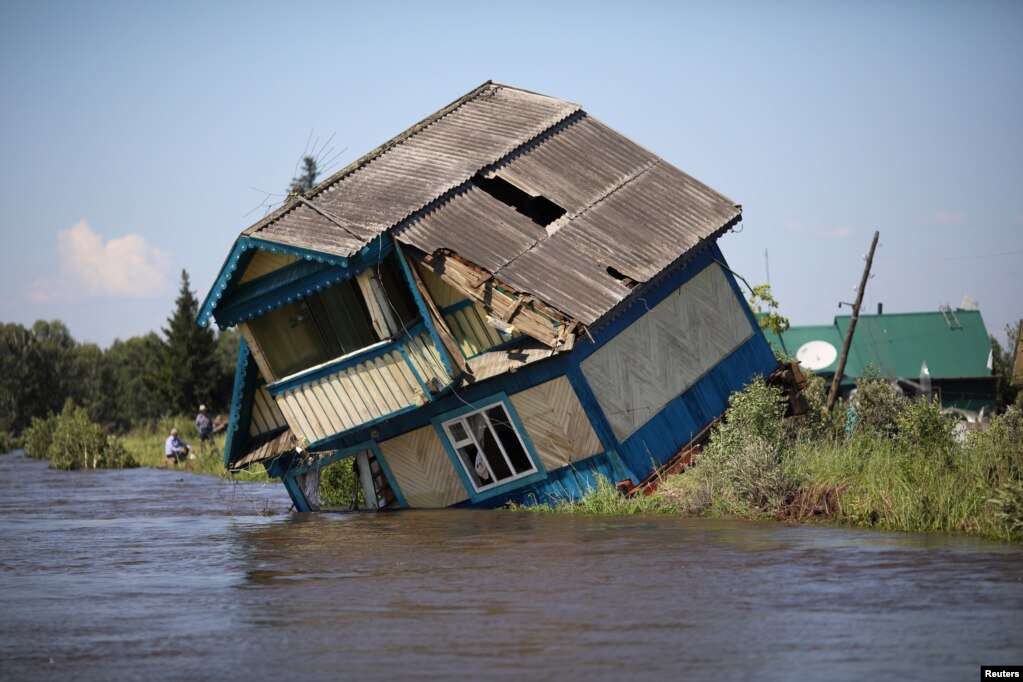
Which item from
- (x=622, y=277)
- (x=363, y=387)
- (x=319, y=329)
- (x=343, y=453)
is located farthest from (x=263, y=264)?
(x=622, y=277)

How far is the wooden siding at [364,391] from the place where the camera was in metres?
19.1

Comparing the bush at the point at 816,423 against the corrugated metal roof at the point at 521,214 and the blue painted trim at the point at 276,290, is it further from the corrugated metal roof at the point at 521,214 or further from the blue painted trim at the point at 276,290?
the blue painted trim at the point at 276,290

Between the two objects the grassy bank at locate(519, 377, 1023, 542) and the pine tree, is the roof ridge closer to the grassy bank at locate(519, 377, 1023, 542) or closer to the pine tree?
the grassy bank at locate(519, 377, 1023, 542)

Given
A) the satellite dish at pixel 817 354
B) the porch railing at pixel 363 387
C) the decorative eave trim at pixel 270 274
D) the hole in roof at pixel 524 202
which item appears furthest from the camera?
the satellite dish at pixel 817 354

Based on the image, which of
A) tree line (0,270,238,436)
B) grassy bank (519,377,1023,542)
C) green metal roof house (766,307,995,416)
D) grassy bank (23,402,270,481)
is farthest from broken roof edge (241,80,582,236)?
tree line (0,270,238,436)

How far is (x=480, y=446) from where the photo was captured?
19.8 metres

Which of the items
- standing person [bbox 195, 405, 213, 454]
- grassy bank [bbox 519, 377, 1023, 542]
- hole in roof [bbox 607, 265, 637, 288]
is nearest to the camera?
grassy bank [bbox 519, 377, 1023, 542]

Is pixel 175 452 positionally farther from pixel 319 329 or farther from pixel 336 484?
pixel 319 329

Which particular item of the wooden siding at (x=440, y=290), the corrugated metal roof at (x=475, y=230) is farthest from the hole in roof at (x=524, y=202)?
the wooden siding at (x=440, y=290)

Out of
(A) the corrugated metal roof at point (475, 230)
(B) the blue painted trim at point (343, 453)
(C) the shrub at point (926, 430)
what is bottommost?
(C) the shrub at point (926, 430)

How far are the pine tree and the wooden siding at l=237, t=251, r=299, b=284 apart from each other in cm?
3361

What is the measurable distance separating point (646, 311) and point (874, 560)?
7900mm

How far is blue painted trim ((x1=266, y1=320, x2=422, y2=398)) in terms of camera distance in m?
Answer: 19.2

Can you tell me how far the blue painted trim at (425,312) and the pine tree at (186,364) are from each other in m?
35.5
